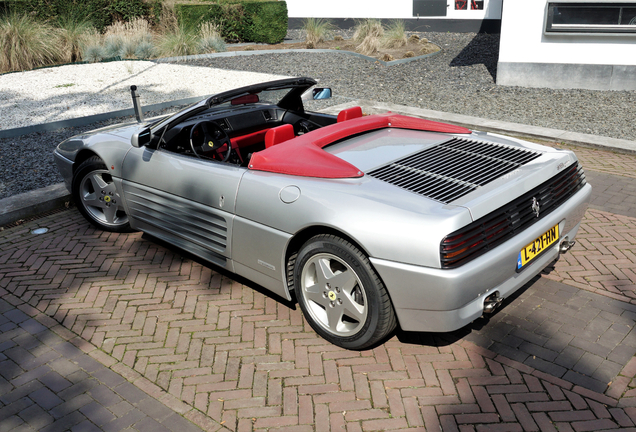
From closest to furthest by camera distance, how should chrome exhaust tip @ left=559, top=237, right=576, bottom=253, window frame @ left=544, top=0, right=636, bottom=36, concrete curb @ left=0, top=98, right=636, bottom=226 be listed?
Answer: chrome exhaust tip @ left=559, top=237, right=576, bottom=253 → concrete curb @ left=0, top=98, right=636, bottom=226 → window frame @ left=544, top=0, right=636, bottom=36

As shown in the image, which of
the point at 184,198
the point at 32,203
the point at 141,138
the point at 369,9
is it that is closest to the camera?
the point at 184,198

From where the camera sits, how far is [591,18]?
10.0 metres

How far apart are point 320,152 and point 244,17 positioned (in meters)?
16.1

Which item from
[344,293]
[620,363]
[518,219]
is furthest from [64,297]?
[620,363]

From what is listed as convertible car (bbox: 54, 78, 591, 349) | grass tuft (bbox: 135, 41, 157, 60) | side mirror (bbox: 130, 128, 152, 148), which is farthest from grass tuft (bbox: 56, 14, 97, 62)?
side mirror (bbox: 130, 128, 152, 148)

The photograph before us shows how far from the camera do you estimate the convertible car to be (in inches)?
116

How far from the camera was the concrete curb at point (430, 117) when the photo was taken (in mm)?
5797

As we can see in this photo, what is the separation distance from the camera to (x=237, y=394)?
124 inches

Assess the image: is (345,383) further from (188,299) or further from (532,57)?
(532,57)

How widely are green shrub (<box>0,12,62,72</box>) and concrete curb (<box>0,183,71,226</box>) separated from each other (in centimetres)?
913

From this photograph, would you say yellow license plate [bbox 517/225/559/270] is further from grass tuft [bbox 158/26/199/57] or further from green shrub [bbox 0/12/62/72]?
grass tuft [bbox 158/26/199/57]

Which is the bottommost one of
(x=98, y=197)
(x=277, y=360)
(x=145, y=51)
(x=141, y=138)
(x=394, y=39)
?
(x=277, y=360)

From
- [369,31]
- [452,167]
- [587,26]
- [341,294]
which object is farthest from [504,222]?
[369,31]

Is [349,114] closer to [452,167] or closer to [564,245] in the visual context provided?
[452,167]
